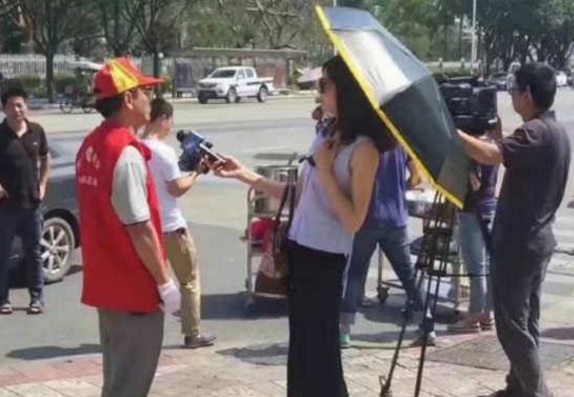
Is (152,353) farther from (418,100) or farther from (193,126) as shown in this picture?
(193,126)

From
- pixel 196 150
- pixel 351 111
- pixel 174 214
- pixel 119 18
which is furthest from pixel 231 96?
pixel 351 111

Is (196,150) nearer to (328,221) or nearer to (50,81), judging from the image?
(328,221)

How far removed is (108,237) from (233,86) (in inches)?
1852

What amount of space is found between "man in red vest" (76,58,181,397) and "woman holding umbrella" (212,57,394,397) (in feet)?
1.79

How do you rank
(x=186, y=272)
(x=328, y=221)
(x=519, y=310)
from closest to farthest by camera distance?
(x=328, y=221)
(x=519, y=310)
(x=186, y=272)

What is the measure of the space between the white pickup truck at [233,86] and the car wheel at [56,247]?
40629 mm

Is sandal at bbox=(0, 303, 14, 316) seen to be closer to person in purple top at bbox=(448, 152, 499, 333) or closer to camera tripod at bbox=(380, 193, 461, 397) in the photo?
person in purple top at bbox=(448, 152, 499, 333)

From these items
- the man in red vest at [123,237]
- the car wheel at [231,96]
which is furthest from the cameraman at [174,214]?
the car wheel at [231,96]

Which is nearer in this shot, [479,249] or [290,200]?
[290,200]

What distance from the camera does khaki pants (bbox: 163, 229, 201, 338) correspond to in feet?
23.7

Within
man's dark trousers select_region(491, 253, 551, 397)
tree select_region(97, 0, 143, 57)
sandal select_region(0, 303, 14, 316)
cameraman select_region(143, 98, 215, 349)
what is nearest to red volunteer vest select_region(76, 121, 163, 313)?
man's dark trousers select_region(491, 253, 551, 397)

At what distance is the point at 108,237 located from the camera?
4320 millimetres

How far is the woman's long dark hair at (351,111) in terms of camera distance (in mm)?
4344

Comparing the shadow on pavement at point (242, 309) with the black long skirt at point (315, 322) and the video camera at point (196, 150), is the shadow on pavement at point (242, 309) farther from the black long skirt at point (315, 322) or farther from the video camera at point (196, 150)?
the black long skirt at point (315, 322)
